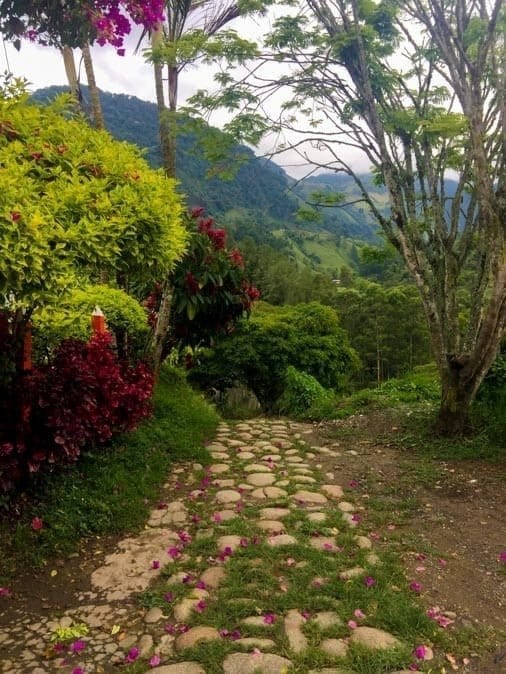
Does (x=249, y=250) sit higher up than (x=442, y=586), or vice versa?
(x=249, y=250)

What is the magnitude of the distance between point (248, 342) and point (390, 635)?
8375 mm

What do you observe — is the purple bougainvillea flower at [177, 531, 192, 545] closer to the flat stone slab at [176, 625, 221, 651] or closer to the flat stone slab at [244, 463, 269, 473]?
the flat stone slab at [176, 625, 221, 651]

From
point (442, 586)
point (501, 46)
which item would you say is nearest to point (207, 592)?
point (442, 586)

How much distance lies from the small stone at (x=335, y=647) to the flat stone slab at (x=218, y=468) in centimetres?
256

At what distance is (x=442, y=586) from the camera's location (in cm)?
302

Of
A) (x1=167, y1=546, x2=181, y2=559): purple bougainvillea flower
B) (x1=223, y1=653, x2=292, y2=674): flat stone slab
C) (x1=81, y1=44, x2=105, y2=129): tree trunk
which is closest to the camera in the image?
(x1=223, y1=653, x2=292, y2=674): flat stone slab

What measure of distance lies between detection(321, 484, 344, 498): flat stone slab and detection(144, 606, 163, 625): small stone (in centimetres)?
203

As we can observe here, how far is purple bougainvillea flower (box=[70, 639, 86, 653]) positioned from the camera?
2.52m

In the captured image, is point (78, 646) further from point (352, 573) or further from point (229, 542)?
point (352, 573)

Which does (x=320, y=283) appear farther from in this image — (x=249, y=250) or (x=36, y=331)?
(x=36, y=331)

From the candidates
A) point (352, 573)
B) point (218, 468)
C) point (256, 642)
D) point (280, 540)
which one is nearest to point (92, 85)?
point (218, 468)

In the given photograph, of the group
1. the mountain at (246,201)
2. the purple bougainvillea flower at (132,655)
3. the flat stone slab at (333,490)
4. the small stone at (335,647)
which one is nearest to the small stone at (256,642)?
the small stone at (335,647)

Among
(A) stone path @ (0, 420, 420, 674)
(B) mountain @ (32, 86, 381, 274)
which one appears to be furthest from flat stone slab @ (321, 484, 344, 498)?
(B) mountain @ (32, 86, 381, 274)

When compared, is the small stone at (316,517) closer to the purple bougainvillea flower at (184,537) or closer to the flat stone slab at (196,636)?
the purple bougainvillea flower at (184,537)
